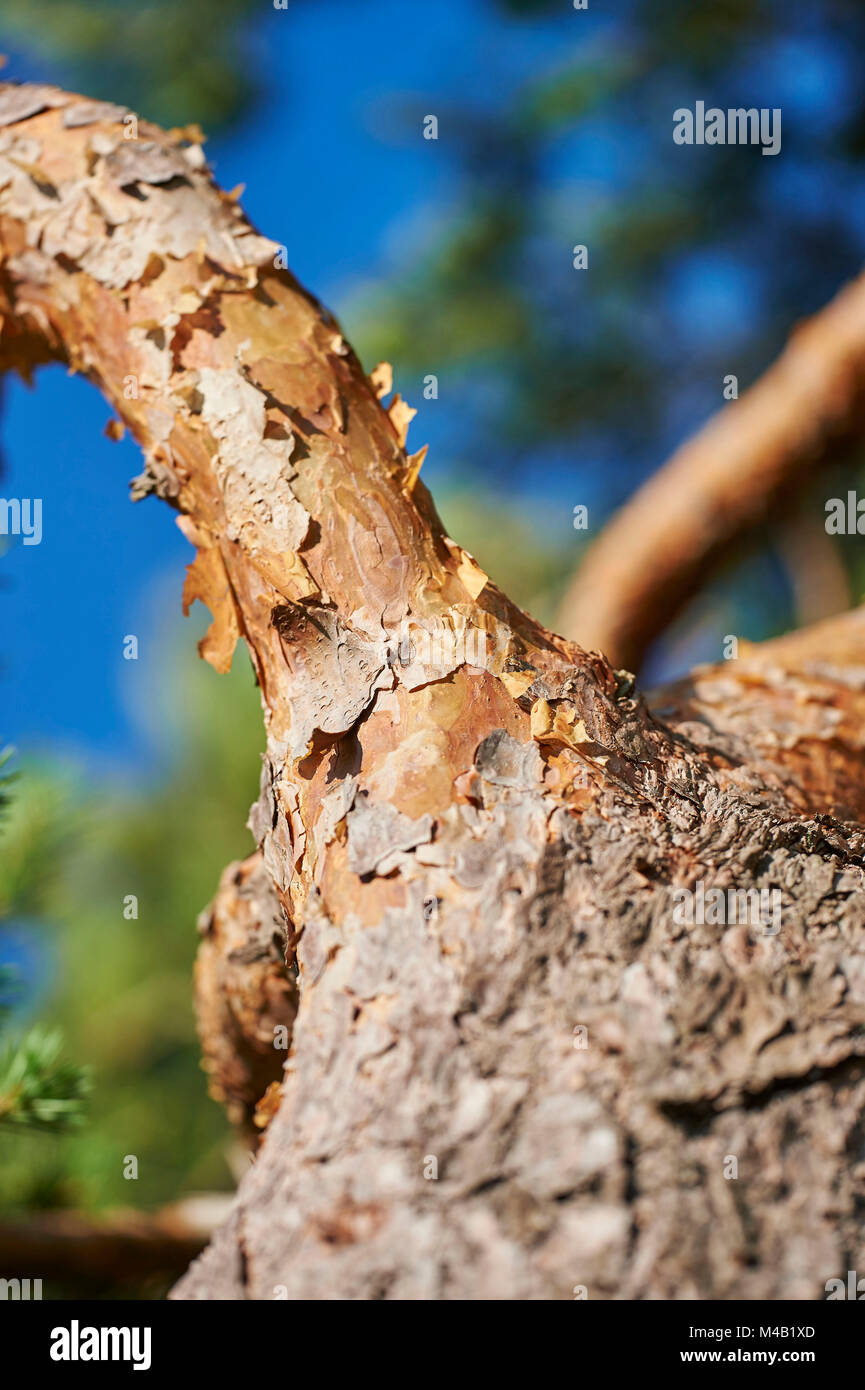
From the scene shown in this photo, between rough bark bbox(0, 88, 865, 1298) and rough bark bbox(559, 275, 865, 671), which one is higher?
rough bark bbox(559, 275, 865, 671)

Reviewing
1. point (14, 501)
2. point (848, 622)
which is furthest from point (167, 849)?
point (848, 622)

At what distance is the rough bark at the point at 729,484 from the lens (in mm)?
1268

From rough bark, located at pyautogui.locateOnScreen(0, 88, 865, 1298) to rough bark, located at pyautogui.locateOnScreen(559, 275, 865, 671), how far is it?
2.40 feet

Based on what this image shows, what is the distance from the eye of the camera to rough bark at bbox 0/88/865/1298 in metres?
0.29

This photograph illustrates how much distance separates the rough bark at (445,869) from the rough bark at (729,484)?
731 millimetres

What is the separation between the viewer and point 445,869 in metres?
0.36

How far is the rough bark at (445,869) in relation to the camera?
293 mm

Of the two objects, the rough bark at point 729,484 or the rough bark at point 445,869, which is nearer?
the rough bark at point 445,869

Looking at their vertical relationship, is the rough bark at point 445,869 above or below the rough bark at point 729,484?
below

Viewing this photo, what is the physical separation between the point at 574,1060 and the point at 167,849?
2232mm

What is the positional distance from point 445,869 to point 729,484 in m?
1.04
